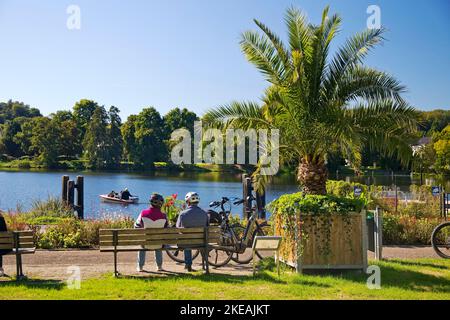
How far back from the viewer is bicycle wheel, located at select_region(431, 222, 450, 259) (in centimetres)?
1046

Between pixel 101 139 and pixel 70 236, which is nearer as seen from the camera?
pixel 70 236

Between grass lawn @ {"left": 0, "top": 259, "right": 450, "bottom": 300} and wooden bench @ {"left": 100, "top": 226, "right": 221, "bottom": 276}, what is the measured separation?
1.54 ft

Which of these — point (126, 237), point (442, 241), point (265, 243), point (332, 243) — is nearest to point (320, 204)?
A: point (332, 243)

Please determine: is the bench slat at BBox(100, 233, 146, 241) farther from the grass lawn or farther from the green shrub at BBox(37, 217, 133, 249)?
the green shrub at BBox(37, 217, 133, 249)

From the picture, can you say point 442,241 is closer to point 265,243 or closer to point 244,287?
point 265,243

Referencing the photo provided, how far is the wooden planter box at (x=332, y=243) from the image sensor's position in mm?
8531

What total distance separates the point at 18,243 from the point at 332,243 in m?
5.06

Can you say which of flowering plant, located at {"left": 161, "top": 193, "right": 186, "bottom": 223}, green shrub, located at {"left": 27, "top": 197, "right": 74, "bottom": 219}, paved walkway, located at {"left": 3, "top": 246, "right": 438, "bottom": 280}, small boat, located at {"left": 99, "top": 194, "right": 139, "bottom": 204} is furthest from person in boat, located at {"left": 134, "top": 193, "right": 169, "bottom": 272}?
small boat, located at {"left": 99, "top": 194, "right": 139, "bottom": 204}

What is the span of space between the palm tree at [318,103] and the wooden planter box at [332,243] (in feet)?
4.02

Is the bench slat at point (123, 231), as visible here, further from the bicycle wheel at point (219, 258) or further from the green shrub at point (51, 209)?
the green shrub at point (51, 209)

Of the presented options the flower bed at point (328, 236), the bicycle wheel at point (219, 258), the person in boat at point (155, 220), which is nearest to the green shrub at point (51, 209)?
the bicycle wheel at point (219, 258)

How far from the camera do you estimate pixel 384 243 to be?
12492 mm

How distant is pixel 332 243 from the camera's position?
8562 mm

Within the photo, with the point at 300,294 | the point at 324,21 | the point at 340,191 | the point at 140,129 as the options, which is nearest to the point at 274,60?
the point at 324,21
